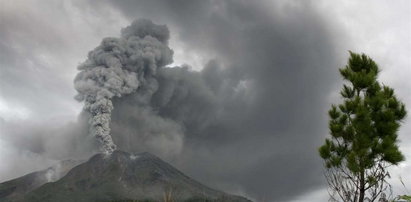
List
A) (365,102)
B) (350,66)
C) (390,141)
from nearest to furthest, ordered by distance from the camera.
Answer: (390,141)
(365,102)
(350,66)

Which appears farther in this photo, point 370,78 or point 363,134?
point 370,78

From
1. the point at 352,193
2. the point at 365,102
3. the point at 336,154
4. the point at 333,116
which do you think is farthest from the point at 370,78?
the point at 352,193

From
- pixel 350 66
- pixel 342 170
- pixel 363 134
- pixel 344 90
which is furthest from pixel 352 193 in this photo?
pixel 350 66

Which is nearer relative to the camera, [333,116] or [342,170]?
[342,170]

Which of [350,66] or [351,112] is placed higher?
[350,66]

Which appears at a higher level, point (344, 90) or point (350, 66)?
point (350, 66)

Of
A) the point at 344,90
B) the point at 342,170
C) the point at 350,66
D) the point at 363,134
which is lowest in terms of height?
the point at 342,170

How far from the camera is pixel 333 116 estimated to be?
678 inches

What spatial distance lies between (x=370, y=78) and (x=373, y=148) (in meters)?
3.15

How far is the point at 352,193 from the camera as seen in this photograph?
15367 mm

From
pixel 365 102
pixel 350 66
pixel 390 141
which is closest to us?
pixel 390 141

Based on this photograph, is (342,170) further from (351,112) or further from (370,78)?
(370,78)

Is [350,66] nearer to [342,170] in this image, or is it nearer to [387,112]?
[387,112]

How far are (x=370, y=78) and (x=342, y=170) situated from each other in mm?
4170
